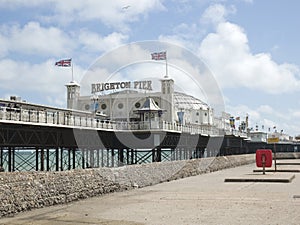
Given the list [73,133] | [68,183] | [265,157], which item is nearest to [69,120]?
[73,133]

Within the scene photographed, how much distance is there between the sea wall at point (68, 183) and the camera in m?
17.1

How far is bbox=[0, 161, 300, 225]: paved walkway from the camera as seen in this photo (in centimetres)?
1553

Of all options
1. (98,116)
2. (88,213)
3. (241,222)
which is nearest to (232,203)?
(241,222)

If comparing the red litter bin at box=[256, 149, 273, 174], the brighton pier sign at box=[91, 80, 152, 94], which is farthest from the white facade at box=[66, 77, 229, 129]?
the red litter bin at box=[256, 149, 273, 174]

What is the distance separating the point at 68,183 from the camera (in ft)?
68.9

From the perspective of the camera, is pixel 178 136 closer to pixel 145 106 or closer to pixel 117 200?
pixel 145 106

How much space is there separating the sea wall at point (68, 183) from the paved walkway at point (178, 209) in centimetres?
49

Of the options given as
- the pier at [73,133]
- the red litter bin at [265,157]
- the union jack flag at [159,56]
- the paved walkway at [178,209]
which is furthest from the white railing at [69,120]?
the red litter bin at [265,157]

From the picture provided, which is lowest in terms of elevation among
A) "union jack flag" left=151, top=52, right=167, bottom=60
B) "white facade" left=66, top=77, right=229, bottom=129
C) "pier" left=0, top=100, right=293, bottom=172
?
"pier" left=0, top=100, right=293, bottom=172

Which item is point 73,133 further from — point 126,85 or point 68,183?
point 126,85

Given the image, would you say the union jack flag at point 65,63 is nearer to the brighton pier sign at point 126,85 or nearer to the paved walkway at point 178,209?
the brighton pier sign at point 126,85

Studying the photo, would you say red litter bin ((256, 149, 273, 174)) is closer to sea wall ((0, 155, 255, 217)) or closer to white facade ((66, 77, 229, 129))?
sea wall ((0, 155, 255, 217))

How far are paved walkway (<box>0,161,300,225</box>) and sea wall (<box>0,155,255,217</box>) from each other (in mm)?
487

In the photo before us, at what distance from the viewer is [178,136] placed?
61.2 m
